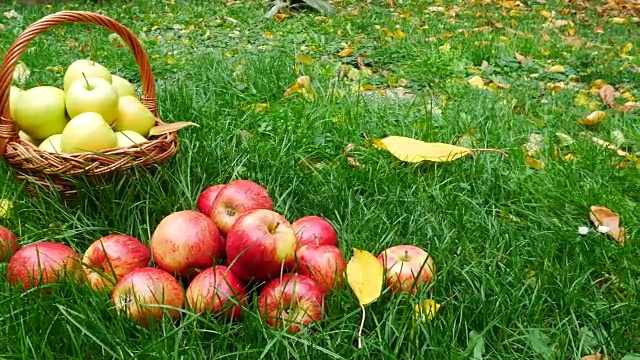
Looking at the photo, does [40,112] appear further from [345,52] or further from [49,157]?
[345,52]

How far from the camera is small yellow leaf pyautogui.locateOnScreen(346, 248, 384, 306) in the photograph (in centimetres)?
162

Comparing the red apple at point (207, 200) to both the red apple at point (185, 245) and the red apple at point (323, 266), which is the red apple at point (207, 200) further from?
the red apple at point (323, 266)

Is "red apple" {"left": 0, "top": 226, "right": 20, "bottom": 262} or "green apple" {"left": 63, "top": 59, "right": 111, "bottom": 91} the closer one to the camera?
"red apple" {"left": 0, "top": 226, "right": 20, "bottom": 262}

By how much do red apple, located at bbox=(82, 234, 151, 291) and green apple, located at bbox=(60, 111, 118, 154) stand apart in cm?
42

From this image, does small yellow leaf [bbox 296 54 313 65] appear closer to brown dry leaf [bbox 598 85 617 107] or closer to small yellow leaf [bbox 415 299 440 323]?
brown dry leaf [bbox 598 85 617 107]

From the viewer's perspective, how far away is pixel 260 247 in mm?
1656

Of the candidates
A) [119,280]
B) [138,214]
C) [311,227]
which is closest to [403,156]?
[311,227]

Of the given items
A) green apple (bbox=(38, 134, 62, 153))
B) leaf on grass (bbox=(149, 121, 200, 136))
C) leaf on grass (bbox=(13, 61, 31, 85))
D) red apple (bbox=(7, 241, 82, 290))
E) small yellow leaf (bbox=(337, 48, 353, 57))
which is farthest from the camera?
small yellow leaf (bbox=(337, 48, 353, 57))

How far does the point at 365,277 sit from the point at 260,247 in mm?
299

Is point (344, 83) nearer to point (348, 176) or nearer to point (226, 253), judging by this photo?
point (348, 176)

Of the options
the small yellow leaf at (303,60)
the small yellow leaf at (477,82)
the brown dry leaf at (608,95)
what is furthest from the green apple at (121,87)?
the brown dry leaf at (608,95)

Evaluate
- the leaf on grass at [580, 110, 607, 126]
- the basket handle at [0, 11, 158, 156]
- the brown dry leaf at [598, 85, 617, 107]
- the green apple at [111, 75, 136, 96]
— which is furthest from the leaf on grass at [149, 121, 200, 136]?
the brown dry leaf at [598, 85, 617, 107]

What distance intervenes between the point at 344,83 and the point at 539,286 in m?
2.28

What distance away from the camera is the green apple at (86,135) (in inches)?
82.2
